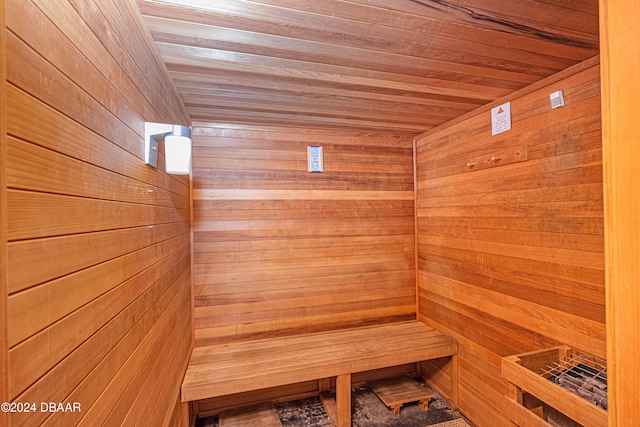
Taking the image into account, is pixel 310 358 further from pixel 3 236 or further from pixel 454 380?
pixel 3 236

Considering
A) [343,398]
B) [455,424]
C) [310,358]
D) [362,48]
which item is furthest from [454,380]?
[362,48]

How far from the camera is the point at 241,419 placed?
2.17 m

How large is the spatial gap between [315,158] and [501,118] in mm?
1390

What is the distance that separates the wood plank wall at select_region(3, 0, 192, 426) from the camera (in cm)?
51

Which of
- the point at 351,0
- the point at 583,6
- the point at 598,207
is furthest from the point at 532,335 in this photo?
the point at 351,0

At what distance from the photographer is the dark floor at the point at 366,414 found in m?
2.15

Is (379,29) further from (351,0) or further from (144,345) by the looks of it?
(144,345)

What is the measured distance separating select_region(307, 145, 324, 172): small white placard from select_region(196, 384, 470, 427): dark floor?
1.98 metres

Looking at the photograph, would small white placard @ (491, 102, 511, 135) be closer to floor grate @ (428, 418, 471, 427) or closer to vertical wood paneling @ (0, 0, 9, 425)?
floor grate @ (428, 418, 471, 427)

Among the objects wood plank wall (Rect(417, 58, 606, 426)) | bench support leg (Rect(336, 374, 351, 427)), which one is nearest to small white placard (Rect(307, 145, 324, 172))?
wood plank wall (Rect(417, 58, 606, 426))

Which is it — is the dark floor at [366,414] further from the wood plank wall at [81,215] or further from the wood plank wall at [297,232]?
the wood plank wall at [81,215]

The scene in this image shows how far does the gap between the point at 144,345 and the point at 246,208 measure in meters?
1.35

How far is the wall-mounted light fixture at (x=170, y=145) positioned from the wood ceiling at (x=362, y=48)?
0.41m

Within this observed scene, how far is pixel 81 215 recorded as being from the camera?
2.31ft
